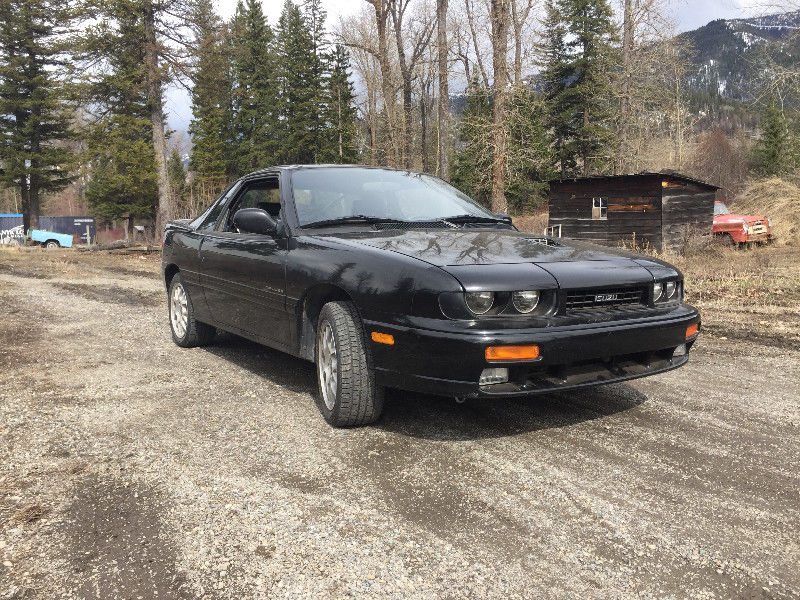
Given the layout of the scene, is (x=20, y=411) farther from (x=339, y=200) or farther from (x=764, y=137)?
(x=764, y=137)

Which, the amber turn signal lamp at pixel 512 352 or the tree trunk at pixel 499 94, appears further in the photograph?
the tree trunk at pixel 499 94

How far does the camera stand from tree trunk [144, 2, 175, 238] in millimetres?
24000

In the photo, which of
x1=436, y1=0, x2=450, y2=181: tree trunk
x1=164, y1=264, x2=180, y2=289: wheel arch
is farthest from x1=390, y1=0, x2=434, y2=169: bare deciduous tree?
x1=164, y1=264, x2=180, y2=289: wheel arch

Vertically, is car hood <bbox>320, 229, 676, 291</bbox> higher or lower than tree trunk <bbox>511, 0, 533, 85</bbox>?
lower

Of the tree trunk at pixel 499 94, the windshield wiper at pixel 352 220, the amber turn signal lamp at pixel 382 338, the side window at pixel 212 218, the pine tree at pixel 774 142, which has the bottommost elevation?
the amber turn signal lamp at pixel 382 338

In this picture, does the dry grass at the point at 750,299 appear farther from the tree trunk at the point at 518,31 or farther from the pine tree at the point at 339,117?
the pine tree at the point at 339,117

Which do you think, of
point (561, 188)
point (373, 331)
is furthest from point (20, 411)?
point (561, 188)

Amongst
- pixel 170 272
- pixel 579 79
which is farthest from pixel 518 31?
pixel 170 272

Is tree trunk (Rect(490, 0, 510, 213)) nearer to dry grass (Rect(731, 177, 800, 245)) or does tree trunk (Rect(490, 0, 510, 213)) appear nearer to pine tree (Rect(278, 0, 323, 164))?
dry grass (Rect(731, 177, 800, 245))

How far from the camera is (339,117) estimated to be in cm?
5031

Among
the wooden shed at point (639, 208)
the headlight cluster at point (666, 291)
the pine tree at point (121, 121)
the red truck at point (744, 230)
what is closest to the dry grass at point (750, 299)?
the headlight cluster at point (666, 291)

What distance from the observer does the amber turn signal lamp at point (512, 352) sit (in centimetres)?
318

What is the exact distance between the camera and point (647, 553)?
246cm

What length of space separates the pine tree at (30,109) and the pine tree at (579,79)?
95.9 feet
